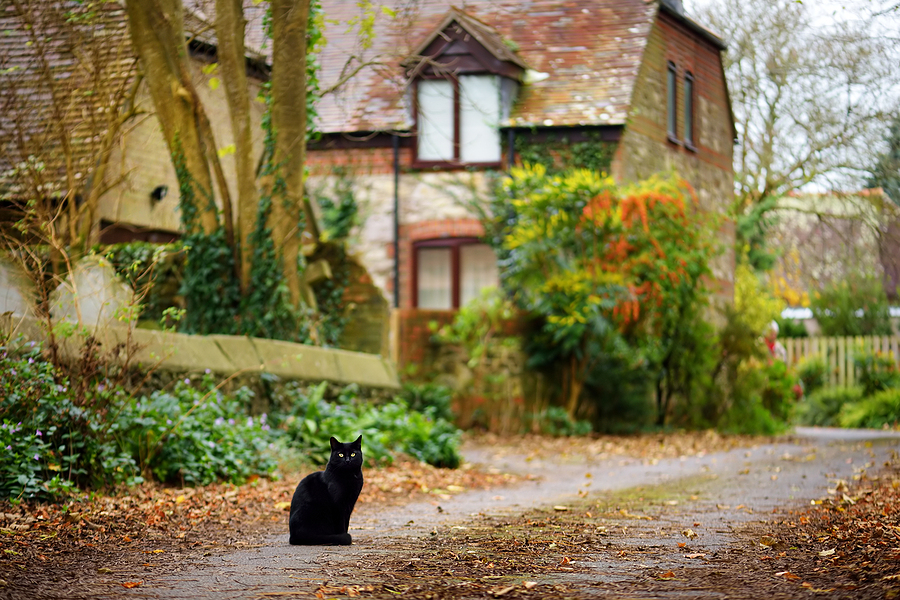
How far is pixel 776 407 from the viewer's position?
67.5 feet

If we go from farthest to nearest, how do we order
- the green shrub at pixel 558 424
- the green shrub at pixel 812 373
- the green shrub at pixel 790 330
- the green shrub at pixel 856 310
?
the green shrub at pixel 790 330, the green shrub at pixel 856 310, the green shrub at pixel 812 373, the green shrub at pixel 558 424

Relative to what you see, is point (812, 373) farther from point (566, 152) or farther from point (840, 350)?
point (566, 152)

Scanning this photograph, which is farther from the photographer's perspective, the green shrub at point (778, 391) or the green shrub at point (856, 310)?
the green shrub at point (856, 310)

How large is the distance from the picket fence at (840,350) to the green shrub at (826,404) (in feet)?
2.16

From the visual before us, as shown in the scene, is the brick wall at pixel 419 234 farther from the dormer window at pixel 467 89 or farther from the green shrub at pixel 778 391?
the green shrub at pixel 778 391

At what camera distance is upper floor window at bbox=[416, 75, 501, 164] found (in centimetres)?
2119

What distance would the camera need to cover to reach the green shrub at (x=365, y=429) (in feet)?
37.6

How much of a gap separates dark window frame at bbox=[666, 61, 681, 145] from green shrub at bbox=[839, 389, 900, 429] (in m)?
7.08

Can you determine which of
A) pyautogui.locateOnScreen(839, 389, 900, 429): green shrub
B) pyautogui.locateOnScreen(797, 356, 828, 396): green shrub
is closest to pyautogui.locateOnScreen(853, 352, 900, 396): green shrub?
pyautogui.locateOnScreen(839, 389, 900, 429): green shrub

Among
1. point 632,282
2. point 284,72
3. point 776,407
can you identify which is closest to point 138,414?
point 284,72

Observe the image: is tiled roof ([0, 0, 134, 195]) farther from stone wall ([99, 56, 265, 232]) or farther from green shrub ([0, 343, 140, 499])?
green shrub ([0, 343, 140, 499])

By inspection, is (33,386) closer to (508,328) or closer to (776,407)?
(508,328)

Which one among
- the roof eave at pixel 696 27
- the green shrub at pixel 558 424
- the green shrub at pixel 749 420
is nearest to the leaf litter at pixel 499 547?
the green shrub at pixel 558 424

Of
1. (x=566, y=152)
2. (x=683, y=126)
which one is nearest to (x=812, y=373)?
(x=683, y=126)
